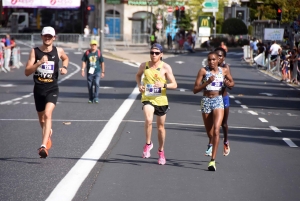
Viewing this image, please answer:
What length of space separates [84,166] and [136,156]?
1.38 m

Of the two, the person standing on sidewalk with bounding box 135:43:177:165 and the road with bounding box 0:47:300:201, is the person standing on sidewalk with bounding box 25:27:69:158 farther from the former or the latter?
the person standing on sidewalk with bounding box 135:43:177:165

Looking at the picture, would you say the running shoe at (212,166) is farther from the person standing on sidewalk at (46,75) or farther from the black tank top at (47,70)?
the black tank top at (47,70)

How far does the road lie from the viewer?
30.6 feet

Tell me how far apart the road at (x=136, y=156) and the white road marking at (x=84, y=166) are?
0.01 meters

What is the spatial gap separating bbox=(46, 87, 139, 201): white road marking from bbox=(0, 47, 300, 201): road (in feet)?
0.04

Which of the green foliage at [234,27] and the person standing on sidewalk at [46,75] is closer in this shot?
the person standing on sidewalk at [46,75]

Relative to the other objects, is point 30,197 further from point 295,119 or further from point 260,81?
point 260,81

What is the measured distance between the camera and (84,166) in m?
11.0

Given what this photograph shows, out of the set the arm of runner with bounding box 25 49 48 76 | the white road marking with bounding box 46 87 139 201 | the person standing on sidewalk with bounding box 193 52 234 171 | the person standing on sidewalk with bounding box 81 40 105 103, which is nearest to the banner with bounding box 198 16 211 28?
the person standing on sidewalk with bounding box 81 40 105 103

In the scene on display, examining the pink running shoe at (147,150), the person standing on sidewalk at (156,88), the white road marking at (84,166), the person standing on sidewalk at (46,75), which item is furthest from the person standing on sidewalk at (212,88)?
the person standing on sidewalk at (46,75)

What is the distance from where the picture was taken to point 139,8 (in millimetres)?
90438

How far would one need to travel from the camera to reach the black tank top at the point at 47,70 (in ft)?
37.8

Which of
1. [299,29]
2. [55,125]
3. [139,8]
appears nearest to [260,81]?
[299,29]

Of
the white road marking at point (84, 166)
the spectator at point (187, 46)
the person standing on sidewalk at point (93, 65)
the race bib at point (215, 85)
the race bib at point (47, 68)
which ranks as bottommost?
the spectator at point (187, 46)
